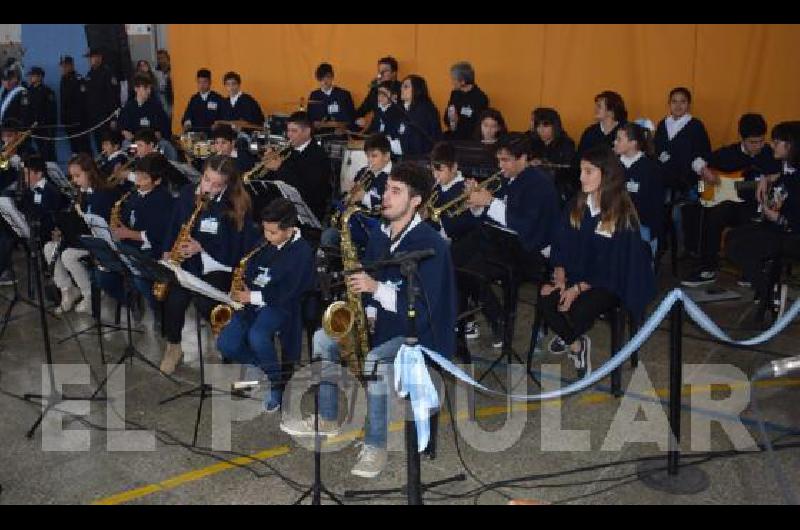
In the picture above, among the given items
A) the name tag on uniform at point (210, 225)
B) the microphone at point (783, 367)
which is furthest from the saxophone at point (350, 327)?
the microphone at point (783, 367)

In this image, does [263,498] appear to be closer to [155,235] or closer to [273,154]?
[155,235]

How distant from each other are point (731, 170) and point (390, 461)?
5243 millimetres

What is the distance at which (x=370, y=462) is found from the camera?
5629 millimetres

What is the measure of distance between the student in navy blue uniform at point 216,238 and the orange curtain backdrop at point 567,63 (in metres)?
4.85

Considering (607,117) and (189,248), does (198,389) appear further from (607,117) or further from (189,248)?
(607,117)

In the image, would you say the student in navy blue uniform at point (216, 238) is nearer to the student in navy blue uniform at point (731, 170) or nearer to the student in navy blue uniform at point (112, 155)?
the student in navy blue uniform at point (112, 155)

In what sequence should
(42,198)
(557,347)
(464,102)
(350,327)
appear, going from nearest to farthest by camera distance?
1. (350,327)
2. (557,347)
3. (42,198)
4. (464,102)

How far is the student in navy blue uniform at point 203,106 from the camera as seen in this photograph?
13008mm

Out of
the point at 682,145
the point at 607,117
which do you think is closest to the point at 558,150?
the point at 607,117

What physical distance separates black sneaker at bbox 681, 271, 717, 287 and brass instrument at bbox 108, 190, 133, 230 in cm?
535

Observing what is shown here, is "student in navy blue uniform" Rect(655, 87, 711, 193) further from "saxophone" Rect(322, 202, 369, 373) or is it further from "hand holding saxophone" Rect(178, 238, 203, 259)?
"hand holding saxophone" Rect(178, 238, 203, 259)

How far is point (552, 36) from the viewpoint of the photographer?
10.7m
